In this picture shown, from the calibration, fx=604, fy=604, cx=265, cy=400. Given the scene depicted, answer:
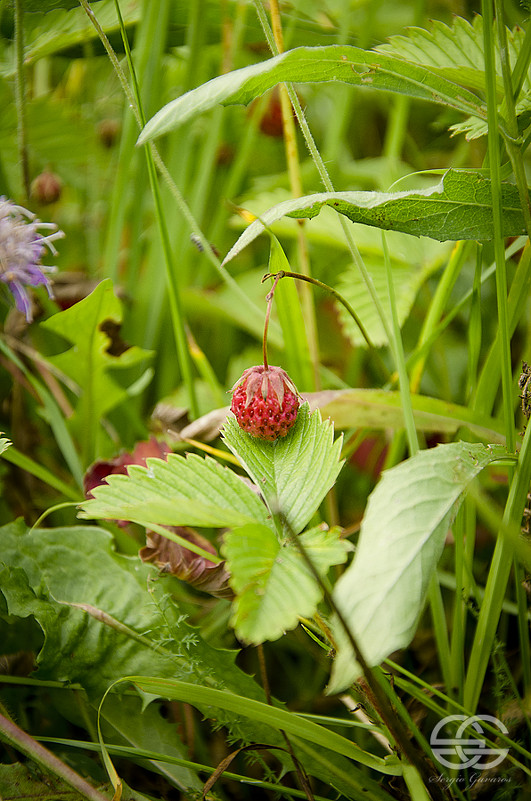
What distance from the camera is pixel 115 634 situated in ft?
1.80

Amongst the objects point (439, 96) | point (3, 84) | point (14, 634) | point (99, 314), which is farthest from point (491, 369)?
point (3, 84)

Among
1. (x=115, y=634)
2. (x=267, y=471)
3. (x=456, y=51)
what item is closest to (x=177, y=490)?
(x=267, y=471)

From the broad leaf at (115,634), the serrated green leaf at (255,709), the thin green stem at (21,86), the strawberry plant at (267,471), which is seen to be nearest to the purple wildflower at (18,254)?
the strawberry plant at (267,471)

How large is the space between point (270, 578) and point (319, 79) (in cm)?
34

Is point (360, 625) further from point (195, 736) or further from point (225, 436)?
point (195, 736)

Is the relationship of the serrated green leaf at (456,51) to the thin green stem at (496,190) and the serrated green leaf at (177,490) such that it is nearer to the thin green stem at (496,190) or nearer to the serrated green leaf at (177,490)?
the thin green stem at (496,190)

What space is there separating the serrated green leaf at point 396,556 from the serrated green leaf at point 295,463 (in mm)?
40

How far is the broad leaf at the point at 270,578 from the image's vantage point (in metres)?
0.29

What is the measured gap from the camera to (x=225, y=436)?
0.44 metres

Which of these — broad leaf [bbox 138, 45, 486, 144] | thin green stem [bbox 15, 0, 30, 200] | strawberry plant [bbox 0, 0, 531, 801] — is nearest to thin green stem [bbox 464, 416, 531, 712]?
strawberry plant [bbox 0, 0, 531, 801]

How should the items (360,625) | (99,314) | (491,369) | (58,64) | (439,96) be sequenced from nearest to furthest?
(360,625) < (439,96) < (491,369) < (99,314) < (58,64)

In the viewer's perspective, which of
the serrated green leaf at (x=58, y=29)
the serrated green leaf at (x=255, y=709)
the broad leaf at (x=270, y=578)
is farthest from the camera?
the serrated green leaf at (x=58, y=29)

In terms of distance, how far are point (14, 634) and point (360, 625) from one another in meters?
0.46

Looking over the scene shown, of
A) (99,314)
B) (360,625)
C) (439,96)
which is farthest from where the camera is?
(99,314)
